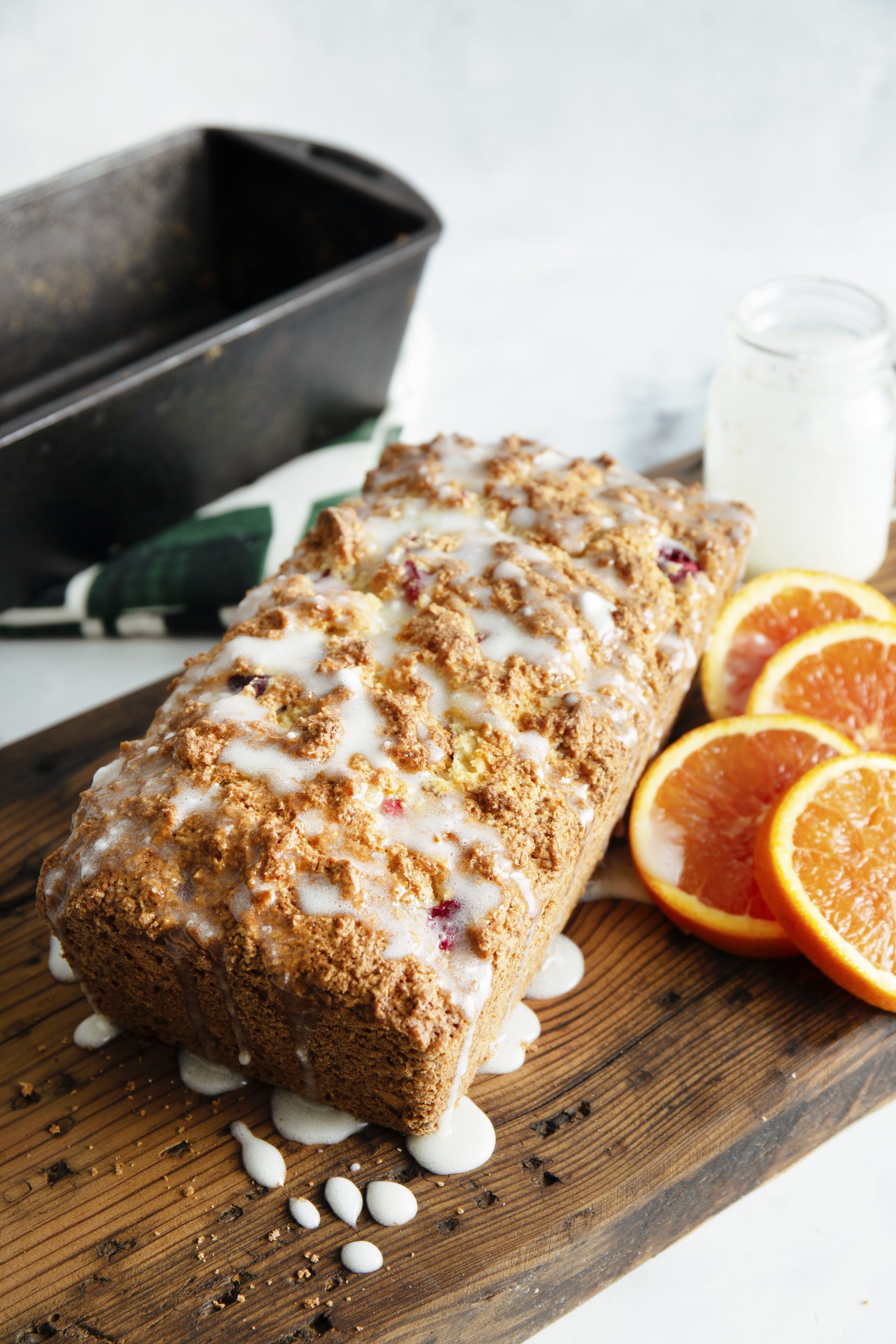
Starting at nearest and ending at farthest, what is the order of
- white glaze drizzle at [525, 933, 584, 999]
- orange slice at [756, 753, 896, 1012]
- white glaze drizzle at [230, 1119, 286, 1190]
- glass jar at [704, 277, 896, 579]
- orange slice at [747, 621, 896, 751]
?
white glaze drizzle at [230, 1119, 286, 1190] < orange slice at [756, 753, 896, 1012] < white glaze drizzle at [525, 933, 584, 999] < orange slice at [747, 621, 896, 751] < glass jar at [704, 277, 896, 579]

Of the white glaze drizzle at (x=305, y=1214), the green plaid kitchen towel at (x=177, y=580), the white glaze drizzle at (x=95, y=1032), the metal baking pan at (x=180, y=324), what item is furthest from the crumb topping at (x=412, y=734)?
the metal baking pan at (x=180, y=324)

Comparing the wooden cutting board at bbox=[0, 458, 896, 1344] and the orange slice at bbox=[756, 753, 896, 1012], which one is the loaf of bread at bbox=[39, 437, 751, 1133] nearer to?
the wooden cutting board at bbox=[0, 458, 896, 1344]

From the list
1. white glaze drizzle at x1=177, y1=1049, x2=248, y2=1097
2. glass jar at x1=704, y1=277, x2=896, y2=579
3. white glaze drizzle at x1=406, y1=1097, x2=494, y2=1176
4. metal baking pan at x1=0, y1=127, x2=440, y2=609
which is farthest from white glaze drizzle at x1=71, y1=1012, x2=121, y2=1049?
glass jar at x1=704, y1=277, x2=896, y2=579

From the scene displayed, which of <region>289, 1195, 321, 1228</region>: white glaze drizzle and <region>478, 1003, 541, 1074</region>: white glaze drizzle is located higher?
<region>289, 1195, 321, 1228</region>: white glaze drizzle

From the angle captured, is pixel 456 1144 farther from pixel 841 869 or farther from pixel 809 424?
pixel 809 424

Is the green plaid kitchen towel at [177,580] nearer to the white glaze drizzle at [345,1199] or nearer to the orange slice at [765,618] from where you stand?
the orange slice at [765,618]

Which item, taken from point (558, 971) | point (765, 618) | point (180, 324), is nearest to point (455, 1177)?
point (558, 971)

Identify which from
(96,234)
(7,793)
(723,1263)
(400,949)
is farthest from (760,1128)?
(96,234)
